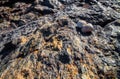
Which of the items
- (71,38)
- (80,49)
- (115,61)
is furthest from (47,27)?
(115,61)

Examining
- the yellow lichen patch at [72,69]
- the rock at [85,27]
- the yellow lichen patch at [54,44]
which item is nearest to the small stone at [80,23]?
the rock at [85,27]

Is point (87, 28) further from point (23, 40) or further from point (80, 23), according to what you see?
point (23, 40)

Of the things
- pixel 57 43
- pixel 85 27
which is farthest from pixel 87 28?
pixel 57 43

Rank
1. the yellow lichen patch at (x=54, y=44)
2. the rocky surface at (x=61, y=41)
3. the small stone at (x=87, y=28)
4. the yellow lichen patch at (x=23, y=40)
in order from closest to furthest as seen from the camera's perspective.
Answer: the rocky surface at (x=61, y=41), the yellow lichen patch at (x=54, y=44), the small stone at (x=87, y=28), the yellow lichen patch at (x=23, y=40)

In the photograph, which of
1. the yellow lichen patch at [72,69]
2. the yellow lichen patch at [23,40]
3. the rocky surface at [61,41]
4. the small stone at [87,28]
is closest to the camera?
the yellow lichen patch at [72,69]

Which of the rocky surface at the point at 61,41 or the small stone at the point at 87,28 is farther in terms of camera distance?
the small stone at the point at 87,28

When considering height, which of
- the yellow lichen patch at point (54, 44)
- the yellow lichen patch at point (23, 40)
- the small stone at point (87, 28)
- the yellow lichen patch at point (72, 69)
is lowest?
the yellow lichen patch at point (72, 69)

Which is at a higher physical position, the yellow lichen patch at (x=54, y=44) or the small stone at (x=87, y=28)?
the small stone at (x=87, y=28)

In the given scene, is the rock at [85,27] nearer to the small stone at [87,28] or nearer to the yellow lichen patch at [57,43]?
the small stone at [87,28]

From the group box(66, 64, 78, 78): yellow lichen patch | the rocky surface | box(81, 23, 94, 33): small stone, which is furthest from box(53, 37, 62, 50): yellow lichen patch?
box(81, 23, 94, 33): small stone

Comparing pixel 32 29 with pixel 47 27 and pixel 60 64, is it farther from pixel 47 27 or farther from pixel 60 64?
pixel 60 64
